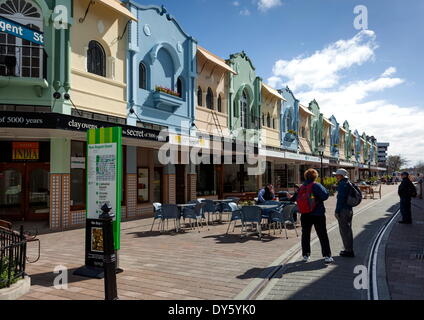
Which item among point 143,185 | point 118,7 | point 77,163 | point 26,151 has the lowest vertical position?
point 143,185

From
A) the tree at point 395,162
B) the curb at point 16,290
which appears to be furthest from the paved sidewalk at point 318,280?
the tree at point 395,162

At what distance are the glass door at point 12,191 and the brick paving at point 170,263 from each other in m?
2.99

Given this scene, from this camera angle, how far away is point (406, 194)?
11891 mm

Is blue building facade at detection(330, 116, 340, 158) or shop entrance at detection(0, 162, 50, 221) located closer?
shop entrance at detection(0, 162, 50, 221)


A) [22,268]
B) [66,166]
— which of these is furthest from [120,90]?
[22,268]

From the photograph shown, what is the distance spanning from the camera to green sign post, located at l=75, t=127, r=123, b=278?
608 cm

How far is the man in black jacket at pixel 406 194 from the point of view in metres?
11.9

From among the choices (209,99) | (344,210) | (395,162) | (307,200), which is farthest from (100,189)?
(395,162)

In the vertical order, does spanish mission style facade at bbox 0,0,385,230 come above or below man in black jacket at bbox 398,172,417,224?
above

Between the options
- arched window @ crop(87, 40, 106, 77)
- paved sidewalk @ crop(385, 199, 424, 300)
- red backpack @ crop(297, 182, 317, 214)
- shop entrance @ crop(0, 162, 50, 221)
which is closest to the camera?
paved sidewalk @ crop(385, 199, 424, 300)

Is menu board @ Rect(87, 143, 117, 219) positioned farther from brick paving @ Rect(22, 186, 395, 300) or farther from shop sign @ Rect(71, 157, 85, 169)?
shop sign @ Rect(71, 157, 85, 169)

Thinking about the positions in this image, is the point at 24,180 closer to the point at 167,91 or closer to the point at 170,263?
the point at 167,91

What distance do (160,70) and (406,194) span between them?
11318 mm

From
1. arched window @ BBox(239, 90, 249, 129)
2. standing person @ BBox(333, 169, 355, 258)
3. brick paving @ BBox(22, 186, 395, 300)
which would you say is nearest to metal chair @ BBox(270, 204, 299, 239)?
brick paving @ BBox(22, 186, 395, 300)
